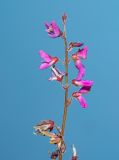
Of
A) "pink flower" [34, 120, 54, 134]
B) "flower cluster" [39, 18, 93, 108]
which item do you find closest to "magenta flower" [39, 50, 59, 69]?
"flower cluster" [39, 18, 93, 108]

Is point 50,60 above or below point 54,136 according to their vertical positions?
above

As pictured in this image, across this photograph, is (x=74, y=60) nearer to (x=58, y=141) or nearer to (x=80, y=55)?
(x=80, y=55)

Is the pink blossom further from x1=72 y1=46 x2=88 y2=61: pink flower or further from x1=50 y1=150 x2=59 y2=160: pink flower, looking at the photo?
x1=50 y1=150 x2=59 y2=160: pink flower

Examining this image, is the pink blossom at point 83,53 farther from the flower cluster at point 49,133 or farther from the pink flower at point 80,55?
the flower cluster at point 49,133

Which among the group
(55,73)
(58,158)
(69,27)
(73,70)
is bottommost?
(58,158)

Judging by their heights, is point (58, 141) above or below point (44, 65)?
Result: below

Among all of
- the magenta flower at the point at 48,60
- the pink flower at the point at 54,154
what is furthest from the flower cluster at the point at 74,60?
the pink flower at the point at 54,154

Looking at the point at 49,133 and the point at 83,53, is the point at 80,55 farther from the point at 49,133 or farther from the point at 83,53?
the point at 49,133

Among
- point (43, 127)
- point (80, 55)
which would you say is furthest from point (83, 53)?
point (43, 127)

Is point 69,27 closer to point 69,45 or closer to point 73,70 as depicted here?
point 73,70

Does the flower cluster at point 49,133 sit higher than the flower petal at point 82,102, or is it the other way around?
the flower petal at point 82,102

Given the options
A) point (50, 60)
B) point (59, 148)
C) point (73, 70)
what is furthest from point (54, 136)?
point (73, 70)
